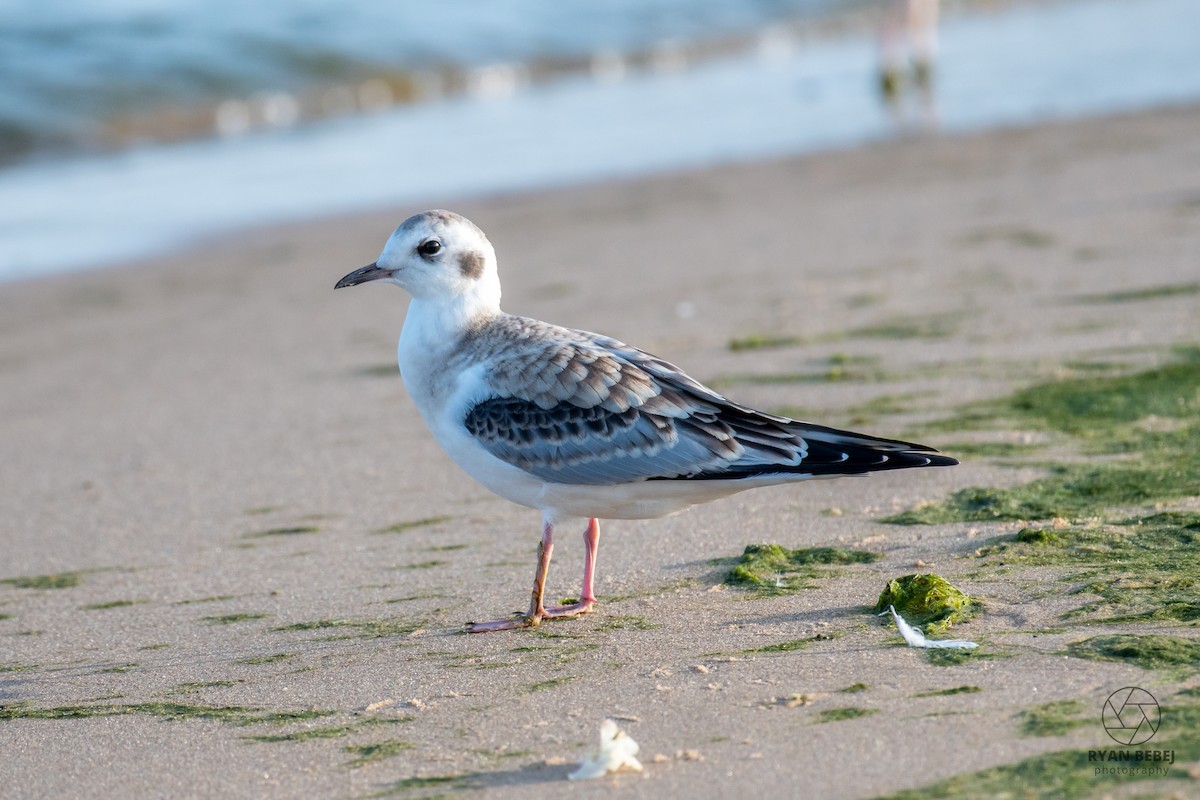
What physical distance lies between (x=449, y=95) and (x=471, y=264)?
14932mm

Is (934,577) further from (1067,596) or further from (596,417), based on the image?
(596,417)

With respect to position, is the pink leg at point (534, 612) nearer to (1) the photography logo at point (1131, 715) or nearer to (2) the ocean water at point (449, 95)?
(1) the photography logo at point (1131, 715)

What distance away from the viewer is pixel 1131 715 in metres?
3.50

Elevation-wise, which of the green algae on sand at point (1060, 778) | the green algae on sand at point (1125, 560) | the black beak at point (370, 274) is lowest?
the green algae on sand at point (1060, 778)

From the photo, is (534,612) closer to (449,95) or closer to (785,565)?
(785,565)

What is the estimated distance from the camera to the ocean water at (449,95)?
13609 mm

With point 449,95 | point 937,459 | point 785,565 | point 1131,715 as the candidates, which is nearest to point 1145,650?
point 1131,715

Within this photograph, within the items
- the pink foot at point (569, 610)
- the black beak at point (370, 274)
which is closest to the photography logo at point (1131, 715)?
the pink foot at point (569, 610)

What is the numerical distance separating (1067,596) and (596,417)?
148 centimetres

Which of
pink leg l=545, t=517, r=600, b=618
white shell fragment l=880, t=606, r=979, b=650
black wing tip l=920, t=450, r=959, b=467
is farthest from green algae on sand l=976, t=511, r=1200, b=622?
pink leg l=545, t=517, r=600, b=618

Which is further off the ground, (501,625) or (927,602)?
(927,602)

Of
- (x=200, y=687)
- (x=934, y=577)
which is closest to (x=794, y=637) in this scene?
(x=934, y=577)

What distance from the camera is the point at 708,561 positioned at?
16.6 ft

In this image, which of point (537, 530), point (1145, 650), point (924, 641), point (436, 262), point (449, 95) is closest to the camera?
point (1145, 650)
